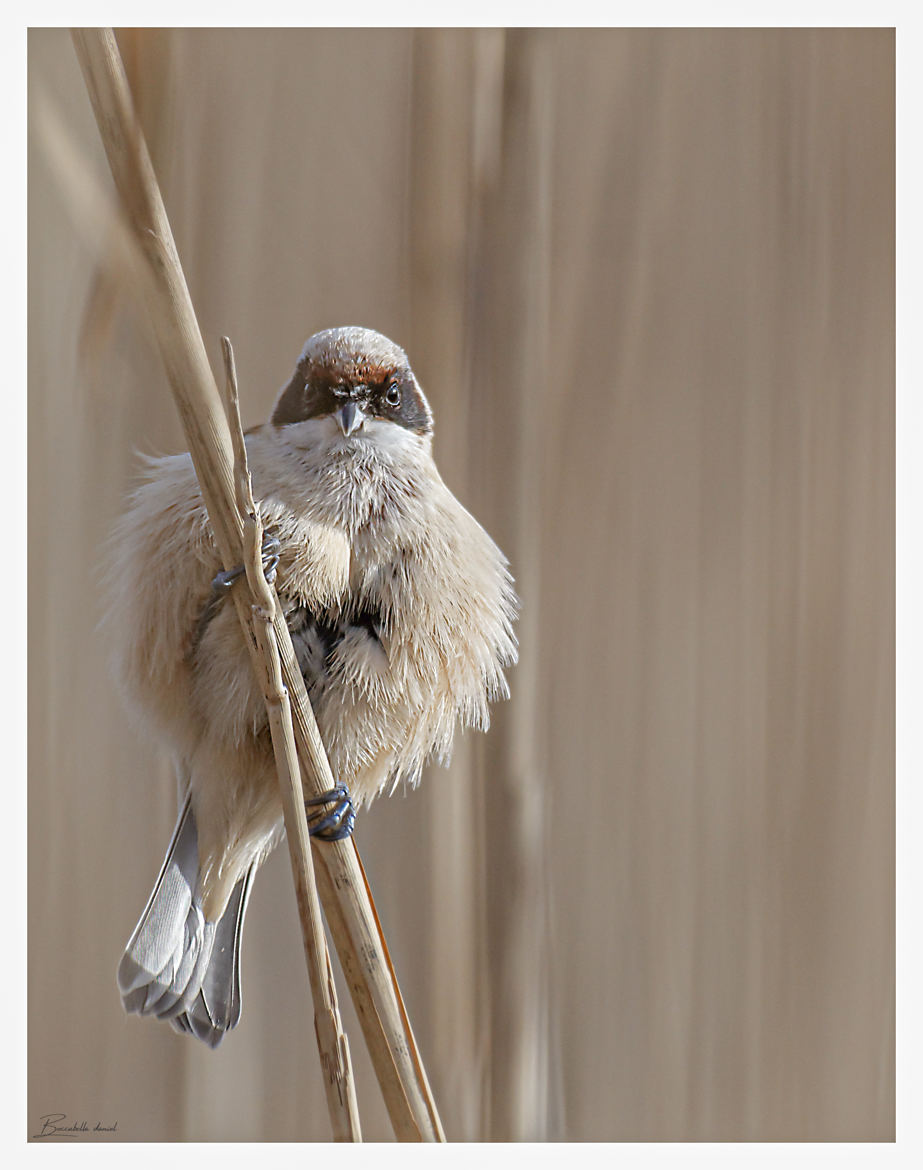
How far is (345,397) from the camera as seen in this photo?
1.30 meters

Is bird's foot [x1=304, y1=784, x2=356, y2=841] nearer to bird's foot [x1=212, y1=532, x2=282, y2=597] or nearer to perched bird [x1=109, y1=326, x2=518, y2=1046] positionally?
perched bird [x1=109, y1=326, x2=518, y2=1046]

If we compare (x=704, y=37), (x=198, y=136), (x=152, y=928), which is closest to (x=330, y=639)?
(x=152, y=928)

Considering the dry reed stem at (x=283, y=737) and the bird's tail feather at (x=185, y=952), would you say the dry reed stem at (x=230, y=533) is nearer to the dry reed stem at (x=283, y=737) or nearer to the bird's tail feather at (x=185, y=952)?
the dry reed stem at (x=283, y=737)

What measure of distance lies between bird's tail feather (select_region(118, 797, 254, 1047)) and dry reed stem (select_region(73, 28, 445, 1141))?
0.22 meters

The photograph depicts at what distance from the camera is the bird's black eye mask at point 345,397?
4.26ft

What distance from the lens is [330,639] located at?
1.25m

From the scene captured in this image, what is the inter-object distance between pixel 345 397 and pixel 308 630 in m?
0.28
